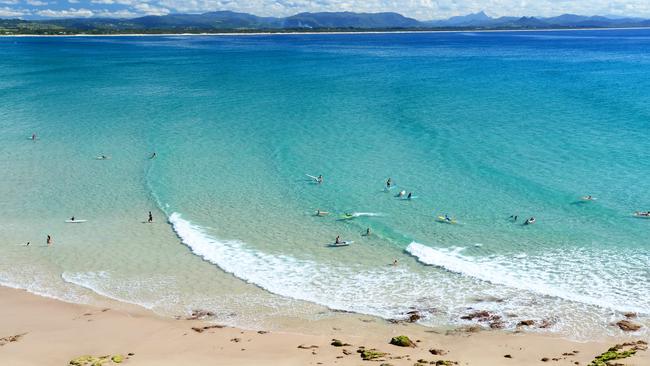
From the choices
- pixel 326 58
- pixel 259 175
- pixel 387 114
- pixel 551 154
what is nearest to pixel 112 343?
pixel 259 175

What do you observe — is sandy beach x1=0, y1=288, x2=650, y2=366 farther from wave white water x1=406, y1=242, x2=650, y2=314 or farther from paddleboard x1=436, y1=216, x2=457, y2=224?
paddleboard x1=436, y1=216, x2=457, y2=224

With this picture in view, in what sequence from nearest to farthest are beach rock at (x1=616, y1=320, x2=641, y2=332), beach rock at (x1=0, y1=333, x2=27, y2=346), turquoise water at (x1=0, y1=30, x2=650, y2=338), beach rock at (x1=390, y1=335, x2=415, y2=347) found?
beach rock at (x1=390, y1=335, x2=415, y2=347) < beach rock at (x1=0, y1=333, x2=27, y2=346) < beach rock at (x1=616, y1=320, x2=641, y2=332) < turquoise water at (x1=0, y1=30, x2=650, y2=338)

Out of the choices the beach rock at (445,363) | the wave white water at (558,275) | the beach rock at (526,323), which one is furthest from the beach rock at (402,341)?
the wave white water at (558,275)

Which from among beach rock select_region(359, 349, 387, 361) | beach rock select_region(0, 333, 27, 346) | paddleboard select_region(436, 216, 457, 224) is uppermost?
paddleboard select_region(436, 216, 457, 224)

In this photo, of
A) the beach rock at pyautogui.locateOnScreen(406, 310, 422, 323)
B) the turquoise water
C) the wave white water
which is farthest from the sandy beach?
the wave white water

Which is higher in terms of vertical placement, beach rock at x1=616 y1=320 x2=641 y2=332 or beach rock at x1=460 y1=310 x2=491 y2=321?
beach rock at x1=616 y1=320 x2=641 y2=332

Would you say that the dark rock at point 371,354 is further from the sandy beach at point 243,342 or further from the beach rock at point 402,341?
the beach rock at point 402,341

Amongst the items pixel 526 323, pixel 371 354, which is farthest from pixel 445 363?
pixel 526 323
